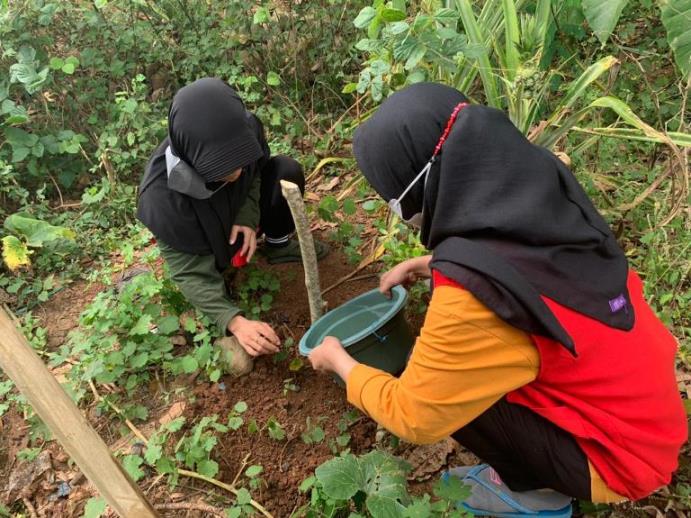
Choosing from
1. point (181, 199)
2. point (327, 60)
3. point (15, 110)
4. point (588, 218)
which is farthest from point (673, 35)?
point (15, 110)

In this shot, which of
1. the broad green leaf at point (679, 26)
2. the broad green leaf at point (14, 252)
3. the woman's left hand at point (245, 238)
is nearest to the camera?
the broad green leaf at point (679, 26)

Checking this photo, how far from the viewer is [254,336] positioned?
1834 millimetres

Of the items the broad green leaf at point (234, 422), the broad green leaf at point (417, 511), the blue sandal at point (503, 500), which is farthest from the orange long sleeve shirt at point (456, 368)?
the broad green leaf at point (234, 422)

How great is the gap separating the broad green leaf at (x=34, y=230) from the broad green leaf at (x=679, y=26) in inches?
107

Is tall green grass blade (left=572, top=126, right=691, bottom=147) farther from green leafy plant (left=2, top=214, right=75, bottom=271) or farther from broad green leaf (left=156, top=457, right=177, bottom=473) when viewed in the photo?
green leafy plant (left=2, top=214, right=75, bottom=271)

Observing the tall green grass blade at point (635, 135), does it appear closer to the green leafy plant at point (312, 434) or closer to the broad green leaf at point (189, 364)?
the green leafy plant at point (312, 434)

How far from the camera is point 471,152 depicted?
1074mm

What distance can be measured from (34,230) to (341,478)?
7.56 ft

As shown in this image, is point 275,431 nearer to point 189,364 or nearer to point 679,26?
point 189,364

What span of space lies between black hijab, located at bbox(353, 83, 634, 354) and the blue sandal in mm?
641

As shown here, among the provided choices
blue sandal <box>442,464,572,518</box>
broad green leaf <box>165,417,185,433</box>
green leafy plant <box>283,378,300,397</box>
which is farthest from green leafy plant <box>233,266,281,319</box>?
blue sandal <box>442,464,572,518</box>

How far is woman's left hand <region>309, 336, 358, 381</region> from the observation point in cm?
142

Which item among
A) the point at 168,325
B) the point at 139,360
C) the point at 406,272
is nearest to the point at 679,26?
the point at 406,272

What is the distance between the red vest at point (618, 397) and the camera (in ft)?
3.72
